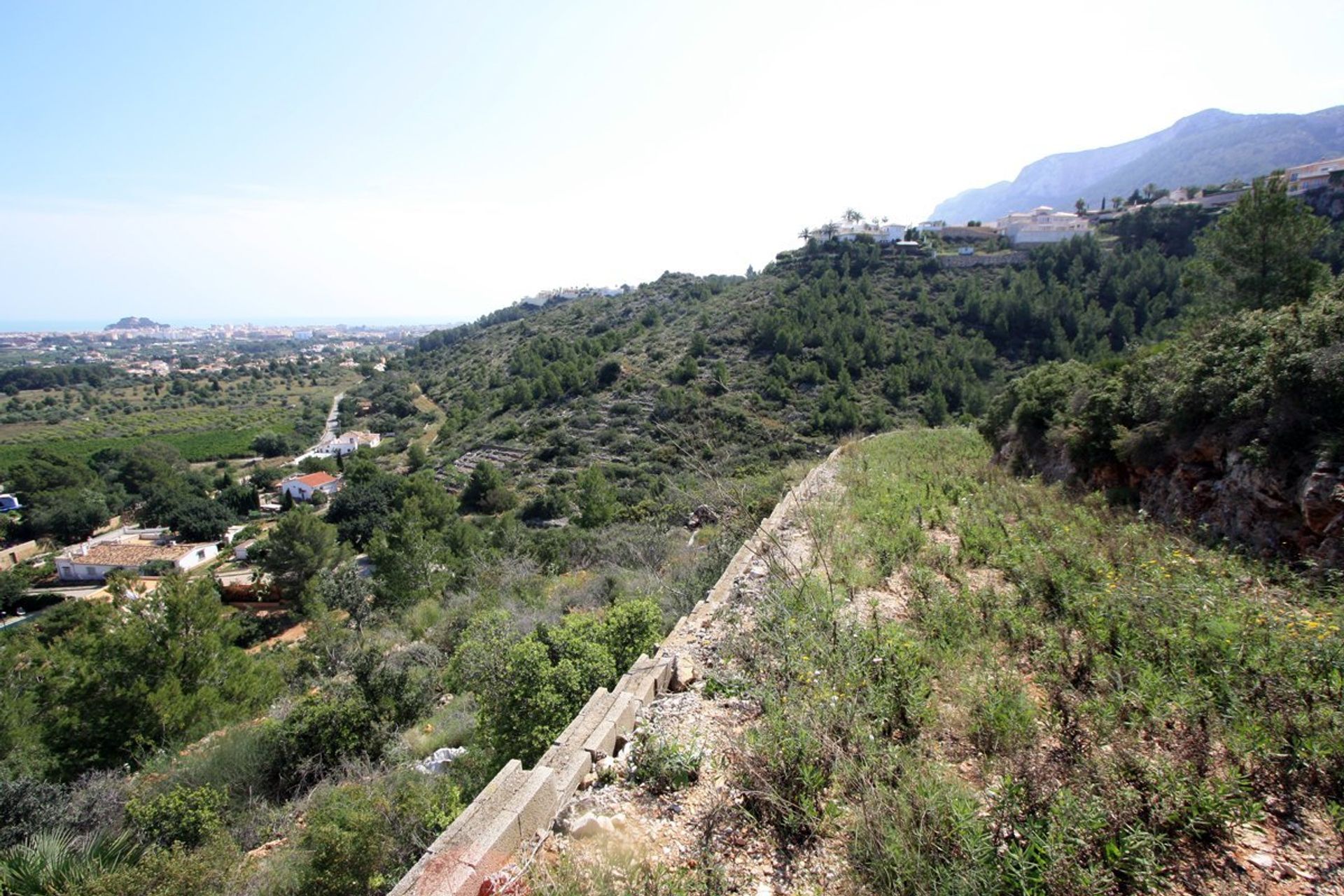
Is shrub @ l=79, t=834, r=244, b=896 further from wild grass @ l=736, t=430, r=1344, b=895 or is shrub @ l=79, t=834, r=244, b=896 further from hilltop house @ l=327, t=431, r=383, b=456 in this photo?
hilltop house @ l=327, t=431, r=383, b=456

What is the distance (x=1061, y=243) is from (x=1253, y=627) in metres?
45.4

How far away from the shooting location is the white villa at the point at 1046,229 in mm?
48250

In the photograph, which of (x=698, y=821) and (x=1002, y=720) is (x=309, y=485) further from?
(x=1002, y=720)

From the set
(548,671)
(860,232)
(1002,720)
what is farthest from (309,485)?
(860,232)

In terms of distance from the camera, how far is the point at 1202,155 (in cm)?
12288

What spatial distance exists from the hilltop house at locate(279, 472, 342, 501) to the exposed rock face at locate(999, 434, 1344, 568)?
4095 centimetres

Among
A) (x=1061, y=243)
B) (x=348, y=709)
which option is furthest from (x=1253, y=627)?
(x=1061, y=243)

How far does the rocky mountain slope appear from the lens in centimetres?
10219

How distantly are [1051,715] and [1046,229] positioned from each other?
59341 mm

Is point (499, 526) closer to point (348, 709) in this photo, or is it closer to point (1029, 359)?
point (348, 709)

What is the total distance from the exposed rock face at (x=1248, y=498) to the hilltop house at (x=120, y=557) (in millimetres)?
35669

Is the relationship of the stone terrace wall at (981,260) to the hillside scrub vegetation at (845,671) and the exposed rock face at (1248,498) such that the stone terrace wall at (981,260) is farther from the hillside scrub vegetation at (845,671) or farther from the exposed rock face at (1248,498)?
the exposed rock face at (1248,498)

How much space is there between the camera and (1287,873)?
2.35m

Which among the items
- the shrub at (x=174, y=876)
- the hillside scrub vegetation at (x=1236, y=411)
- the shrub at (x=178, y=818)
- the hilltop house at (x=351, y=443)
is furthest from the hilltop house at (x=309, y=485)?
the hillside scrub vegetation at (x=1236, y=411)
